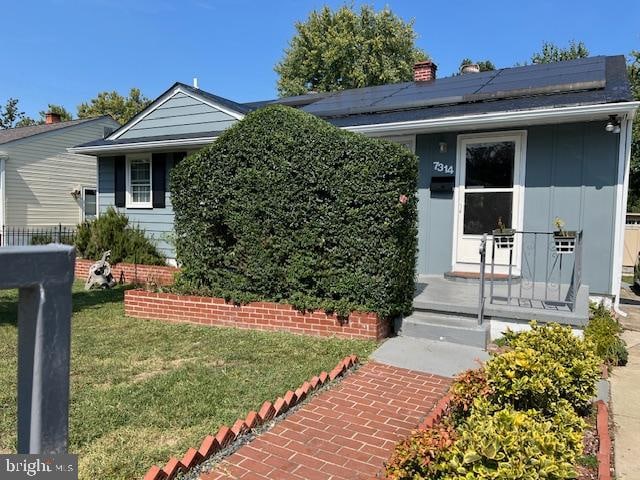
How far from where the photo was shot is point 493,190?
7.28 m

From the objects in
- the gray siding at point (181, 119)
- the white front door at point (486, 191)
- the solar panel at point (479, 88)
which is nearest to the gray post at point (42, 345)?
the white front door at point (486, 191)

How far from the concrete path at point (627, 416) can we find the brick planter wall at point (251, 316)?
232 centimetres

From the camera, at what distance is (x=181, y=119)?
35.9ft

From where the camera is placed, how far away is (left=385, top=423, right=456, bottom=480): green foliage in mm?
2061

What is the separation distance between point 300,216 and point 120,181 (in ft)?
24.1

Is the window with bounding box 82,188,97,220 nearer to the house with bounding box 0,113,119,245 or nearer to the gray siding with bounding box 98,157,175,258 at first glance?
the house with bounding box 0,113,119,245

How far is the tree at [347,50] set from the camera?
29.4 metres

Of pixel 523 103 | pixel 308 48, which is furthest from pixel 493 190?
pixel 308 48

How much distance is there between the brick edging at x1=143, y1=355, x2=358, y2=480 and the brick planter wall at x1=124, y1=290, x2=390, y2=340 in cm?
109

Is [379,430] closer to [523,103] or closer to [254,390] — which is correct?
[254,390]

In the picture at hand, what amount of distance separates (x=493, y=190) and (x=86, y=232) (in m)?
8.90

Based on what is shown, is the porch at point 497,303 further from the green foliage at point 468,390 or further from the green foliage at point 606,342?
the green foliage at point 468,390

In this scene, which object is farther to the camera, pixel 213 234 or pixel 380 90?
pixel 380 90

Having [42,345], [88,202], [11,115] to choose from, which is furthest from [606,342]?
[11,115]
